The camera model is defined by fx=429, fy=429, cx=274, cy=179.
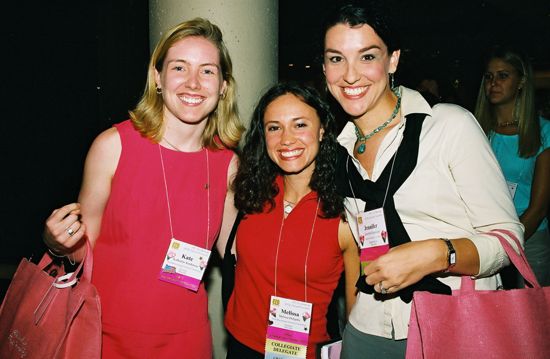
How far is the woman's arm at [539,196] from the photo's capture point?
2779mm

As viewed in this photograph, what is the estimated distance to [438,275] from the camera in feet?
4.64

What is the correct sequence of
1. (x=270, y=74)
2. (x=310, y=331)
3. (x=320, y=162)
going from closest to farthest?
(x=310, y=331) → (x=320, y=162) → (x=270, y=74)

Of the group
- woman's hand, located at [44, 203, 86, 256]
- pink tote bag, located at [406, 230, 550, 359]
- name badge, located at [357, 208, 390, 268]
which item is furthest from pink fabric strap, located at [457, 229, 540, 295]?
woman's hand, located at [44, 203, 86, 256]

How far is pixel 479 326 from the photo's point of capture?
130cm

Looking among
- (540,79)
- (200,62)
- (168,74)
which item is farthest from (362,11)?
(540,79)

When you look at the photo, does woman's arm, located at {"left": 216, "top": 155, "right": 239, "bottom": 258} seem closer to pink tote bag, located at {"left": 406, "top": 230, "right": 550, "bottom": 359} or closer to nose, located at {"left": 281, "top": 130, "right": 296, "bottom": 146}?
nose, located at {"left": 281, "top": 130, "right": 296, "bottom": 146}

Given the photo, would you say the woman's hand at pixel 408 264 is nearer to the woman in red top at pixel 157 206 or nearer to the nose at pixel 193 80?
the woman in red top at pixel 157 206

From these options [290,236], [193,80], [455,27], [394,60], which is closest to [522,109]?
[394,60]

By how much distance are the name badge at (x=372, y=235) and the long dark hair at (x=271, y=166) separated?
1.15 feet

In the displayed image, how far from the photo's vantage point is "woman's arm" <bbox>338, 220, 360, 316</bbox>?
201 cm

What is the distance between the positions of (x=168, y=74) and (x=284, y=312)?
1222mm

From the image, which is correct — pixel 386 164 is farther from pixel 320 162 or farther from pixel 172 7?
pixel 172 7

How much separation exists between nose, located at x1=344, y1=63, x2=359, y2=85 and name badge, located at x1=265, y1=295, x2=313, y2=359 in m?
1.01

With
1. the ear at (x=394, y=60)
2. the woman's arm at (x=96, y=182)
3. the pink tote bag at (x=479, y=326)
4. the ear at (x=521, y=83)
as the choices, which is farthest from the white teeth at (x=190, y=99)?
the ear at (x=521, y=83)
